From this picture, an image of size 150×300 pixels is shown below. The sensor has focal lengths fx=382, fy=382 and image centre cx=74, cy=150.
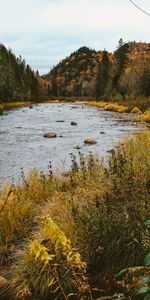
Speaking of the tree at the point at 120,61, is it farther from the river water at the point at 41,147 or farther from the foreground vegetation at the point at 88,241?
the foreground vegetation at the point at 88,241

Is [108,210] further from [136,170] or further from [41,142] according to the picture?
[41,142]

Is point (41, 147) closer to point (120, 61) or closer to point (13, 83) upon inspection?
point (120, 61)

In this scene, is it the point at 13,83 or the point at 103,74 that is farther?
the point at 103,74

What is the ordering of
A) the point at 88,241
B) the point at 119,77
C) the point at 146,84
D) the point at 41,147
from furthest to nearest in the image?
the point at 119,77 → the point at 146,84 → the point at 41,147 → the point at 88,241

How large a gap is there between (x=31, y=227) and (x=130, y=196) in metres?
1.54

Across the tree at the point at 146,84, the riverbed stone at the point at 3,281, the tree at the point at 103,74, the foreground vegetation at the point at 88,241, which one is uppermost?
the tree at the point at 103,74

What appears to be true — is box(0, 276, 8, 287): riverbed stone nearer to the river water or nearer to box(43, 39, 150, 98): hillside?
the river water

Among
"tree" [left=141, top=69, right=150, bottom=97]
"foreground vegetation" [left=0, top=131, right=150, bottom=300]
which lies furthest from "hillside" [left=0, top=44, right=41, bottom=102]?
Answer: "foreground vegetation" [left=0, top=131, right=150, bottom=300]

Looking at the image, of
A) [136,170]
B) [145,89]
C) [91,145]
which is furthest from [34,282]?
[145,89]

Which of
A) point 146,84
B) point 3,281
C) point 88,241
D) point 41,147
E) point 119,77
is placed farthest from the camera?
point 119,77

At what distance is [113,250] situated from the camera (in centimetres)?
439

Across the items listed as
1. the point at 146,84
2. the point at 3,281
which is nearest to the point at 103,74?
the point at 146,84

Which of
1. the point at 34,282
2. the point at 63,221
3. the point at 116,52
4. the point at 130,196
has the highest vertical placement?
the point at 116,52

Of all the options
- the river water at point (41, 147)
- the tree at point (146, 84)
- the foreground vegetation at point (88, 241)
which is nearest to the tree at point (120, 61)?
the tree at point (146, 84)
